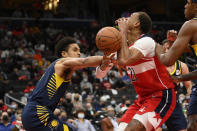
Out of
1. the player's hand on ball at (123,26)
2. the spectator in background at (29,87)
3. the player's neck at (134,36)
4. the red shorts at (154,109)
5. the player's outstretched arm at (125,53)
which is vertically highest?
the player's hand on ball at (123,26)

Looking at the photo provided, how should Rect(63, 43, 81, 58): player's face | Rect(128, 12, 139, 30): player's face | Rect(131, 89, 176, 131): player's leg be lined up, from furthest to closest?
1. Rect(63, 43, 81, 58): player's face
2. Rect(128, 12, 139, 30): player's face
3. Rect(131, 89, 176, 131): player's leg

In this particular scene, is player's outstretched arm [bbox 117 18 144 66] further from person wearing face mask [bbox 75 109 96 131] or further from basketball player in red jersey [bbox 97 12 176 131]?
person wearing face mask [bbox 75 109 96 131]

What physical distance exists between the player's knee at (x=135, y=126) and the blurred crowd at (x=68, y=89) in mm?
4894

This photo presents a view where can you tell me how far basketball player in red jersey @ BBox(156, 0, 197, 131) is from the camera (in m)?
3.83

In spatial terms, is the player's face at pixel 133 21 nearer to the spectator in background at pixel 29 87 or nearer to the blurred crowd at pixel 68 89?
the blurred crowd at pixel 68 89

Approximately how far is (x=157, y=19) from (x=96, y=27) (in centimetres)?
643

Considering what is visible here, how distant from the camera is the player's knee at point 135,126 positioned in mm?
3957

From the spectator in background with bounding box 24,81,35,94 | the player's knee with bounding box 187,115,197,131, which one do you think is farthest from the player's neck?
the spectator in background with bounding box 24,81,35,94

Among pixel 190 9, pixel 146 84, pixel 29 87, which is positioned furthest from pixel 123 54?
pixel 29 87

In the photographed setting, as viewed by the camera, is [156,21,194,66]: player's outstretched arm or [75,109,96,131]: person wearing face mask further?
[75,109,96,131]: person wearing face mask

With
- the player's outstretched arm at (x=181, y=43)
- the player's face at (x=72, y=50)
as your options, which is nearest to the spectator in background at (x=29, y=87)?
the player's face at (x=72, y=50)

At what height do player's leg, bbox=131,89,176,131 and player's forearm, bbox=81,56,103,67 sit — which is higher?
player's forearm, bbox=81,56,103,67

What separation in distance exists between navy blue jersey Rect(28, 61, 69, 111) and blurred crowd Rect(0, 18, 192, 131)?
15.6 ft

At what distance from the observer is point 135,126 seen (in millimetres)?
3973
